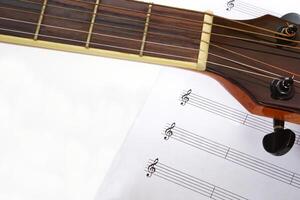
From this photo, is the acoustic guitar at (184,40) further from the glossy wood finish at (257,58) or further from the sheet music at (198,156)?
the sheet music at (198,156)

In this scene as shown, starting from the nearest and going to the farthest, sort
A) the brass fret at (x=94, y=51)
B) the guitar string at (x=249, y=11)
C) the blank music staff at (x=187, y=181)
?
the brass fret at (x=94, y=51) → the blank music staff at (x=187, y=181) → the guitar string at (x=249, y=11)

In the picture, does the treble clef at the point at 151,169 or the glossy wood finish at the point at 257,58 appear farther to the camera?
the treble clef at the point at 151,169

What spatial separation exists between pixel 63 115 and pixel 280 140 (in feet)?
1.47

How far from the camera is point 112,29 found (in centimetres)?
70

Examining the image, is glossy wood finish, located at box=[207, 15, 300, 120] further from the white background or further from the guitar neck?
the white background

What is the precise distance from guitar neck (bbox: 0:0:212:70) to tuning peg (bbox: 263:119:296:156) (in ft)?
0.48

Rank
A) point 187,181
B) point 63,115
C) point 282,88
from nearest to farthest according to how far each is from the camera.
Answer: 1. point 282,88
2. point 187,181
3. point 63,115

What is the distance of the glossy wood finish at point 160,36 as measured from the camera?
0.68 meters

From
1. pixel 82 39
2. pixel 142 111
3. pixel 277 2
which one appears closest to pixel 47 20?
pixel 82 39

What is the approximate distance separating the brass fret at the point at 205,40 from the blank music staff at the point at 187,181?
0.26 metres

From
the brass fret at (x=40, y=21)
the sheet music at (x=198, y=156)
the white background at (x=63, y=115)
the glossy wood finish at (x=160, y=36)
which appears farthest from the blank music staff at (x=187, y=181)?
the brass fret at (x=40, y=21)

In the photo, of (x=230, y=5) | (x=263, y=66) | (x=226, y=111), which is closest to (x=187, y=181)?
(x=226, y=111)

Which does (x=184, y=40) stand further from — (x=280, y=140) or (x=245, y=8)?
(x=245, y=8)

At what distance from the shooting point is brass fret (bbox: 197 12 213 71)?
69cm
